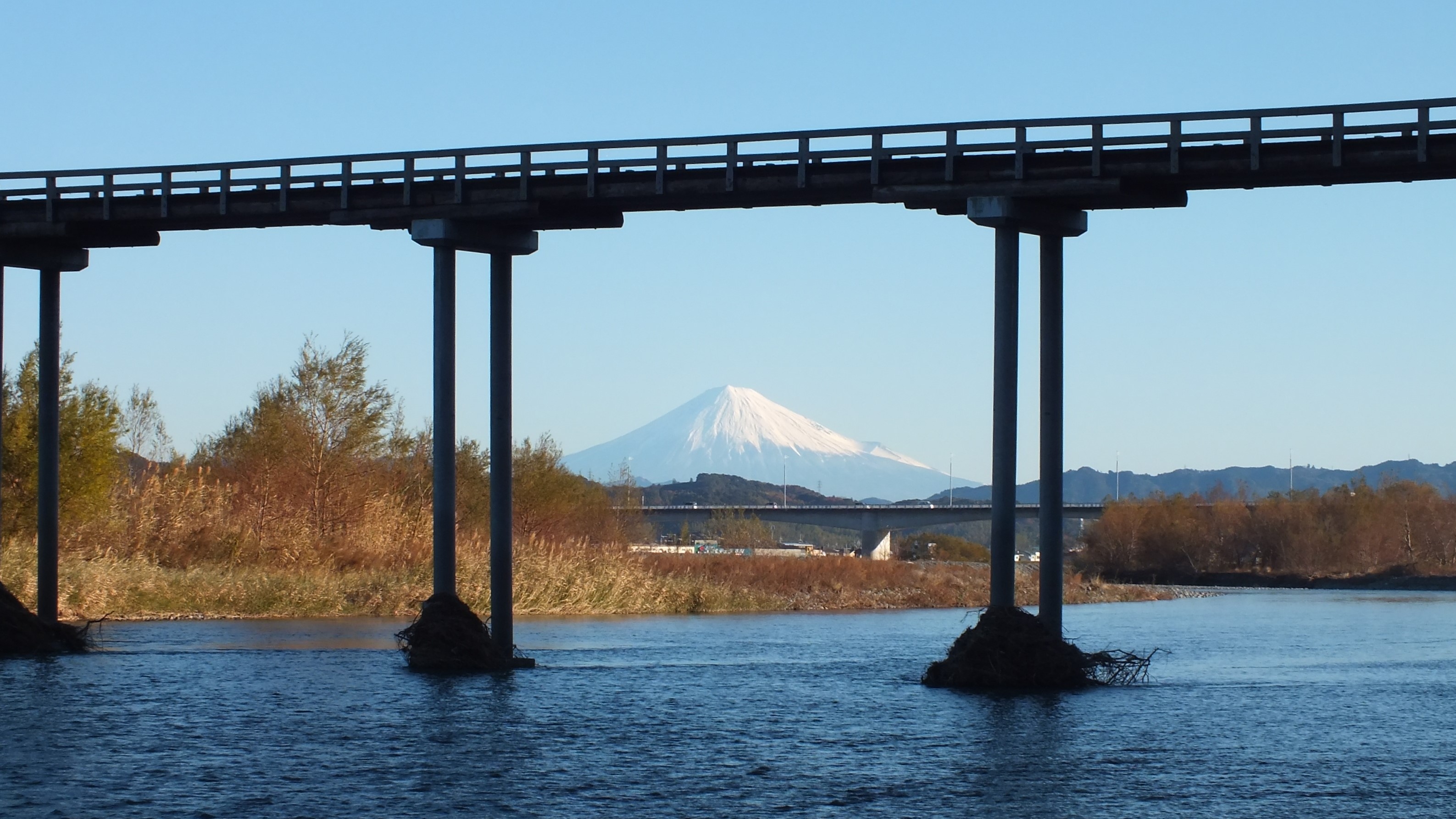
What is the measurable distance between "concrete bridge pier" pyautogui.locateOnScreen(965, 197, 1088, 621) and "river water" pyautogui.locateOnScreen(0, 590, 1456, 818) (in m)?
2.55

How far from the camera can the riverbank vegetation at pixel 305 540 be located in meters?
58.3

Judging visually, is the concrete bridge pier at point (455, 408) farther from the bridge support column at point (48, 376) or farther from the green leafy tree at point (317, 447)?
the green leafy tree at point (317, 447)

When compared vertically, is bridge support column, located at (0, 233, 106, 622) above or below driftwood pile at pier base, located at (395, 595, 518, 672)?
above

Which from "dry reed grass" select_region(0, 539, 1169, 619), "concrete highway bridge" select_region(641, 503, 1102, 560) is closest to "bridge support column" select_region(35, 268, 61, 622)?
"dry reed grass" select_region(0, 539, 1169, 619)

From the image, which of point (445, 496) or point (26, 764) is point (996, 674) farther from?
point (26, 764)

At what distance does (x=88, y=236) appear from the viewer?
4247 cm

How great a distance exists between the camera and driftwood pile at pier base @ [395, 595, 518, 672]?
3716cm

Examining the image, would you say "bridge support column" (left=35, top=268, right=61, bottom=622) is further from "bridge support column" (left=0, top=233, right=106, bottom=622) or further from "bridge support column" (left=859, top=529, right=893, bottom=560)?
"bridge support column" (left=859, top=529, right=893, bottom=560)

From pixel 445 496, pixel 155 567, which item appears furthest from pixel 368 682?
pixel 155 567

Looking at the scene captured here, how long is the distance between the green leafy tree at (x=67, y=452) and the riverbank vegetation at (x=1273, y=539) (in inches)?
3674

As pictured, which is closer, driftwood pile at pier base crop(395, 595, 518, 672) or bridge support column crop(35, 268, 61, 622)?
driftwood pile at pier base crop(395, 595, 518, 672)

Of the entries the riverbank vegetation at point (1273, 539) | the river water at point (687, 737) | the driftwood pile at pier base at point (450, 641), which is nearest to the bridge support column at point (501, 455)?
the driftwood pile at pier base at point (450, 641)

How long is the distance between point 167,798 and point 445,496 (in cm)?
1608

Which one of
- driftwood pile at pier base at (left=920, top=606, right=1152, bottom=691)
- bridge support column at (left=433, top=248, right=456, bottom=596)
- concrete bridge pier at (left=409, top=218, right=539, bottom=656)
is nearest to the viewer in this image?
driftwood pile at pier base at (left=920, top=606, right=1152, bottom=691)
